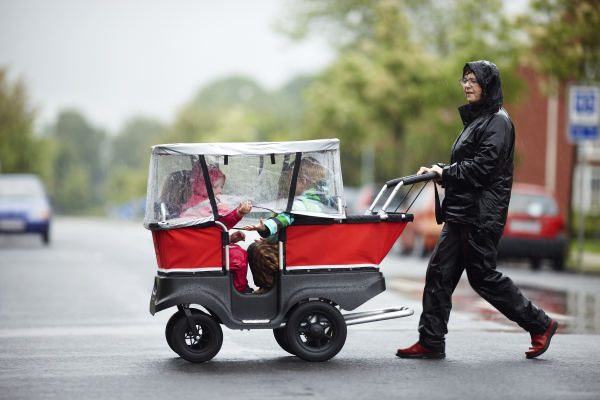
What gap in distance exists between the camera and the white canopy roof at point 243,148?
A: 614cm

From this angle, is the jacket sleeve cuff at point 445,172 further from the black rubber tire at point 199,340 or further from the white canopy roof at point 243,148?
the black rubber tire at point 199,340

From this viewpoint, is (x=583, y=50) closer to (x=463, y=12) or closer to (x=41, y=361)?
(x=463, y=12)

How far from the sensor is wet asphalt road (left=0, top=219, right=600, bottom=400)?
17.7ft

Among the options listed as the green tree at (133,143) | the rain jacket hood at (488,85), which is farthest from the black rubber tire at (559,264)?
the green tree at (133,143)

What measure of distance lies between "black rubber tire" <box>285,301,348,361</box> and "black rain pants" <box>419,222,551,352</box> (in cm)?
65

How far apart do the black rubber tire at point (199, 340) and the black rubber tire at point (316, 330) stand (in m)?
0.50

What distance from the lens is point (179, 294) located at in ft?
20.2

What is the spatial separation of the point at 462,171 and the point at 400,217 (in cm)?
55

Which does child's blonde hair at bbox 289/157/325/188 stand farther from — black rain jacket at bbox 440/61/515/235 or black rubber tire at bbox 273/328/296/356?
black rubber tire at bbox 273/328/296/356

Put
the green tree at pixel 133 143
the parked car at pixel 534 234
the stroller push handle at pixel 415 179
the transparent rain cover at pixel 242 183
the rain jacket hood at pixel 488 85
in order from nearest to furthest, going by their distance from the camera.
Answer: the transparent rain cover at pixel 242 183 < the stroller push handle at pixel 415 179 < the rain jacket hood at pixel 488 85 < the parked car at pixel 534 234 < the green tree at pixel 133 143

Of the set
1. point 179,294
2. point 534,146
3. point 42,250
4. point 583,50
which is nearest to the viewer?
point 179,294

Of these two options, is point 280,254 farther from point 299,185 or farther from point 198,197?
point 198,197

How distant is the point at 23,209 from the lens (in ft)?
75.4

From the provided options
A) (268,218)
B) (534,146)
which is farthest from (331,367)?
(534,146)
